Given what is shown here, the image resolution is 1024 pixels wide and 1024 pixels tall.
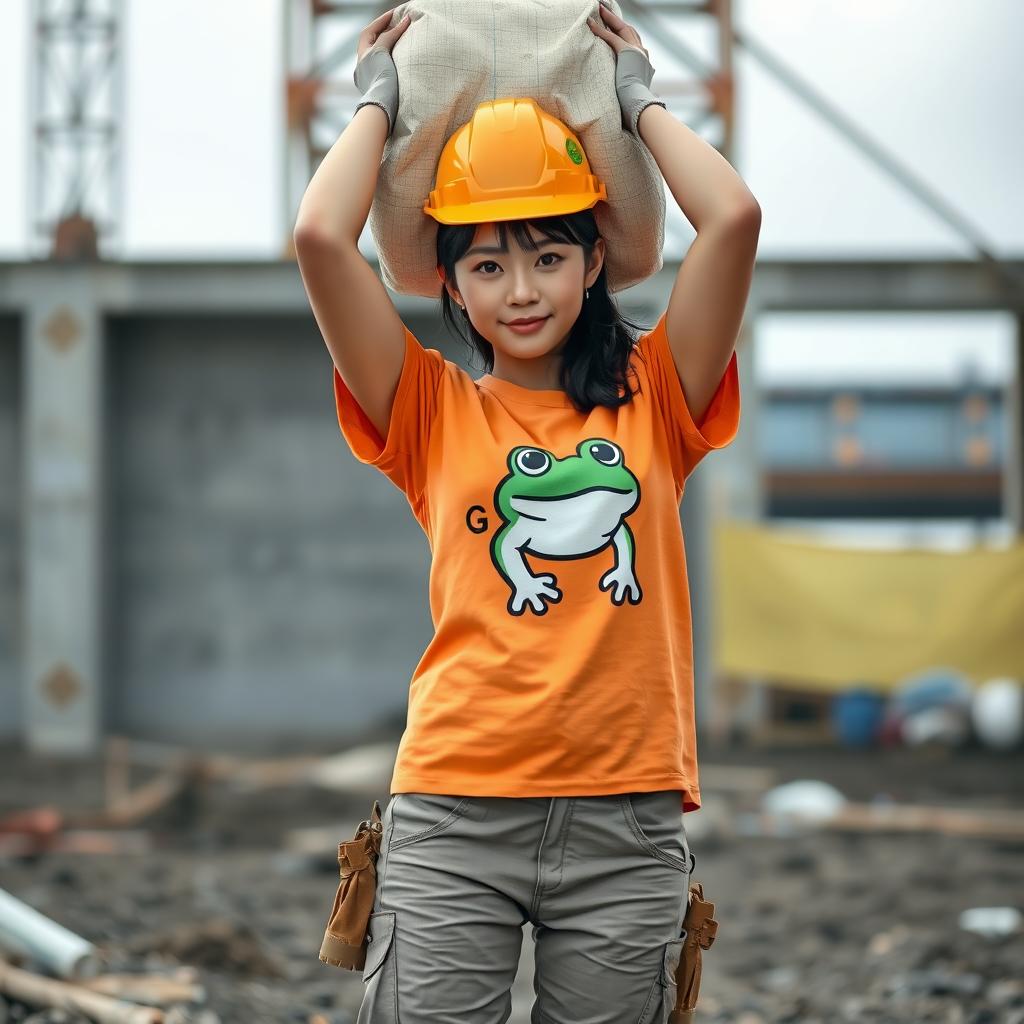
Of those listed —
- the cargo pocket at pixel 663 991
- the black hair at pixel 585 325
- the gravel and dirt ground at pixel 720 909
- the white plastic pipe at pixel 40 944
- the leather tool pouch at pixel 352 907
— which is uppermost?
the black hair at pixel 585 325

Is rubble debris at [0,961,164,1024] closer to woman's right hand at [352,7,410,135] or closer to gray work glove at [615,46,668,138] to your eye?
woman's right hand at [352,7,410,135]

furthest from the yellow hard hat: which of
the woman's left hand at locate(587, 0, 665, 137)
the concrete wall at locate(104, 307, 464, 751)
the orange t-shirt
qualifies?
the concrete wall at locate(104, 307, 464, 751)

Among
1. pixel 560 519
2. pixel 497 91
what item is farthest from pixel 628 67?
pixel 560 519

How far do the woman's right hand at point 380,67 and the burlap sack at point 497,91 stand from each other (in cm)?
1

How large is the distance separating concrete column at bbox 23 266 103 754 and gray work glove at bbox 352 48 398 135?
1000cm

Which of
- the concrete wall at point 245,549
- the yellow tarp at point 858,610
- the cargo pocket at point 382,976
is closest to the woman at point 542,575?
the cargo pocket at point 382,976

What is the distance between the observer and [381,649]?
12.4 m

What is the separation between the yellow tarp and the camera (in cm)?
1081

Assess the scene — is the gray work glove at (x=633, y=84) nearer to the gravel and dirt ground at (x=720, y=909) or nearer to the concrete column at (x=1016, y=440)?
the gravel and dirt ground at (x=720, y=909)

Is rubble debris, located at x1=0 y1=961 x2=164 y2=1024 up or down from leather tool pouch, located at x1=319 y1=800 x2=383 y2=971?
down

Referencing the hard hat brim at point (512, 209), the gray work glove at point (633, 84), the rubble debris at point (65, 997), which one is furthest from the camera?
the rubble debris at point (65, 997)

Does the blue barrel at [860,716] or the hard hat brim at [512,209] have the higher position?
the hard hat brim at [512,209]

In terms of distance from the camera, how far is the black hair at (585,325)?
2.26 meters

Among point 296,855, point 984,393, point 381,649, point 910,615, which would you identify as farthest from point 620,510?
point 984,393
